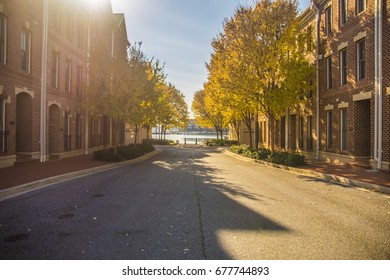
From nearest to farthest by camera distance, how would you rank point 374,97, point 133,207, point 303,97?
point 133,207
point 374,97
point 303,97

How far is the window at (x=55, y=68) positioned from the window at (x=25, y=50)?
2595 millimetres

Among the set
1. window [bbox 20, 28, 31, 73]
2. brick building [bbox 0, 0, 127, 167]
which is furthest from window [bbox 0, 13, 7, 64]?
window [bbox 20, 28, 31, 73]

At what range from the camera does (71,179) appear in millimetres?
11125

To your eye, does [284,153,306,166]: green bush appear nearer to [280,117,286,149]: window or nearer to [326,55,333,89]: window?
[326,55,333,89]: window

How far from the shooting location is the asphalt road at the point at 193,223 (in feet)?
14.6

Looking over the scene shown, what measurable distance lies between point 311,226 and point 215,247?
219cm

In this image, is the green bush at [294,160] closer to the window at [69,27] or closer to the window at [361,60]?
the window at [361,60]

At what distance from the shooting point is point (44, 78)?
16172 mm

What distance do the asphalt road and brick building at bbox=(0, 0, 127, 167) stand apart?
6596mm

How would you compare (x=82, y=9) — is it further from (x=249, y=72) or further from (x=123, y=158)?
(x=249, y=72)

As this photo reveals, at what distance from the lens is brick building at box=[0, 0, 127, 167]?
13.4 meters

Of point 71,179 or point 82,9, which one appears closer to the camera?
point 71,179

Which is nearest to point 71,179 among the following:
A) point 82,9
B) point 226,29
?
point 226,29

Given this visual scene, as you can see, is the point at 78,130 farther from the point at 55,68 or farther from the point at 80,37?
the point at 80,37
